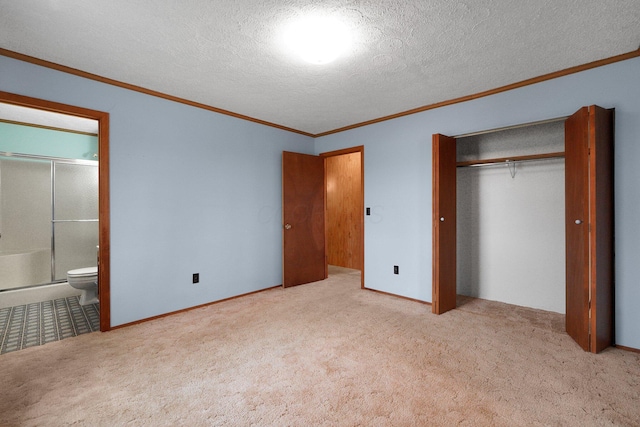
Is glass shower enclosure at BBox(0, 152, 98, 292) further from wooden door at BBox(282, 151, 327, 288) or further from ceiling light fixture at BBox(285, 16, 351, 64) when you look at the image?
ceiling light fixture at BBox(285, 16, 351, 64)

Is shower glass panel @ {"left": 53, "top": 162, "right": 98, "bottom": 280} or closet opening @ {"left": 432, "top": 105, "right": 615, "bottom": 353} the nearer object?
closet opening @ {"left": 432, "top": 105, "right": 615, "bottom": 353}

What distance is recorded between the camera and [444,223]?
3195mm

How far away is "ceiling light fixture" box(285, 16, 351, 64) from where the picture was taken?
1.94 metres

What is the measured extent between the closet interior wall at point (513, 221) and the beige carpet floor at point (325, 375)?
0.44 metres

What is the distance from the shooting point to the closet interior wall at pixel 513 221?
314 cm

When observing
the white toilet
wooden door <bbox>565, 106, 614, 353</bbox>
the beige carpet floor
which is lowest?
the beige carpet floor

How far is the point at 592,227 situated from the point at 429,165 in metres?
1.63

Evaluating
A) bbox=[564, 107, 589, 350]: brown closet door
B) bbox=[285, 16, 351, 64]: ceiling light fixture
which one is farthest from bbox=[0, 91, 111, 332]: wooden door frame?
bbox=[564, 107, 589, 350]: brown closet door

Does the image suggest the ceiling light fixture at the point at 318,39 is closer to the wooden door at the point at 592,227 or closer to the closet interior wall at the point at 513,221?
the wooden door at the point at 592,227

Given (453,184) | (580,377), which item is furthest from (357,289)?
(580,377)

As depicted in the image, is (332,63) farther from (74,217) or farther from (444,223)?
(74,217)

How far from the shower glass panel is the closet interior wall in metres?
5.49

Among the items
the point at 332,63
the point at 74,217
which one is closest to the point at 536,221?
the point at 332,63

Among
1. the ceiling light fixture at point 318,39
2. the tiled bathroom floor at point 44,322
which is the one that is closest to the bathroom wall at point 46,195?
the tiled bathroom floor at point 44,322
